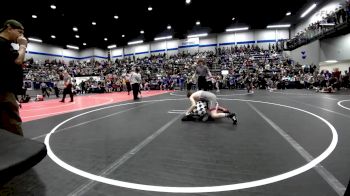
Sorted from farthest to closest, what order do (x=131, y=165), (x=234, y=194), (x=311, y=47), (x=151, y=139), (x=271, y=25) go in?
(x=271, y=25)
(x=311, y=47)
(x=151, y=139)
(x=131, y=165)
(x=234, y=194)

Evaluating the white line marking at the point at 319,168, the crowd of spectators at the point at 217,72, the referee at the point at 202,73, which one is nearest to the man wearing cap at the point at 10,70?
the white line marking at the point at 319,168

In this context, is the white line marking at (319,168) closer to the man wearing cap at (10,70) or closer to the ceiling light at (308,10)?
the man wearing cap at (10,70)

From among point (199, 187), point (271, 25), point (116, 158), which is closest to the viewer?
point (199, 187)

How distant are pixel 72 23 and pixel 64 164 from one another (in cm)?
2533

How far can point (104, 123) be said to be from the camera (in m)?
6.40

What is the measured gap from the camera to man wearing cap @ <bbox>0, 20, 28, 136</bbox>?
2904 mm

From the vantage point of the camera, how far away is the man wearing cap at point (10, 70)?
9.53ft

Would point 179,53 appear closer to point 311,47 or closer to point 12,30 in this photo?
point 311,47

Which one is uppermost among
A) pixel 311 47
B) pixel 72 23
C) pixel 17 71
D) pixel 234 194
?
pixel 72 23

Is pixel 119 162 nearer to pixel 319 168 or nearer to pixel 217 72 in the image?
pixel 319 168

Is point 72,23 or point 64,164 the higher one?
point 72,23

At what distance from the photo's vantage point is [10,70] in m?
2.96

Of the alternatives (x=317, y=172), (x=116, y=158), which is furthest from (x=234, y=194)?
(x=116, y=158)

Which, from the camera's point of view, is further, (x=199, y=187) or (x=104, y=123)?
(x=104, y=123)
